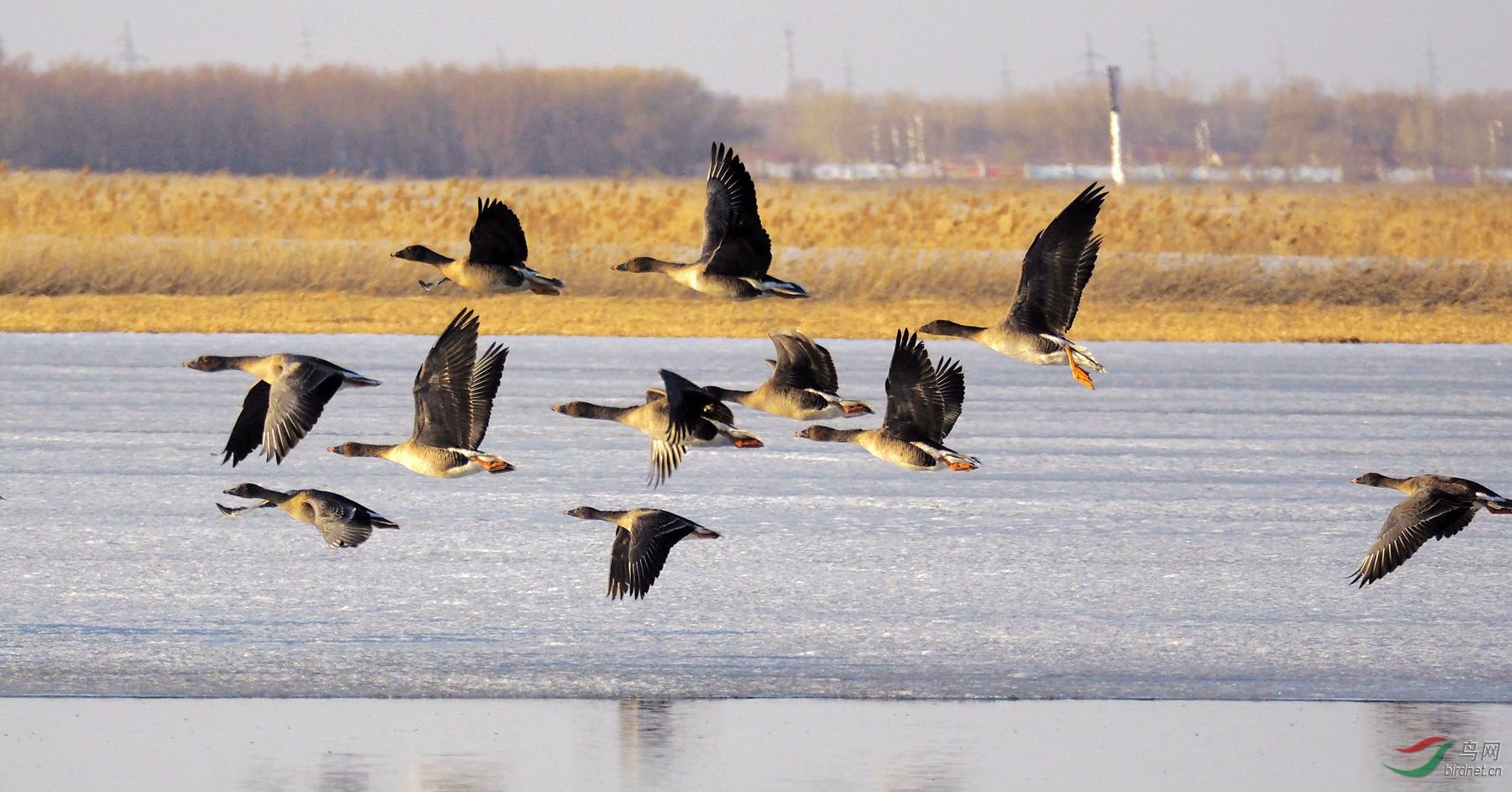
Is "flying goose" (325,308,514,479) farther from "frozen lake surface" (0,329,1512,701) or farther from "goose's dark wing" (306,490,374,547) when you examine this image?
"frozen lake surface" (0,329,1512,701)

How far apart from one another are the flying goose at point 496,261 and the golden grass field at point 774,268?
40.3 ft

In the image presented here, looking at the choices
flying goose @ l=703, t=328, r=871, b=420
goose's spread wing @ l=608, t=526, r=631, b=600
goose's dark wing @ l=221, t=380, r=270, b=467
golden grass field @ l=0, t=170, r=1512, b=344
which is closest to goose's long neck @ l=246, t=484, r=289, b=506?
goose's dark wing @ l=221, t=380, r=270, b=467

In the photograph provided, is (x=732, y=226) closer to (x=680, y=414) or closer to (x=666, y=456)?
(x=666, y=456)

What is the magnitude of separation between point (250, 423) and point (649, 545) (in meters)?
1.83

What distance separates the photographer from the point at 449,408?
6828 mm

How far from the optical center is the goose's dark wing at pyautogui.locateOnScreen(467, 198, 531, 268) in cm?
754

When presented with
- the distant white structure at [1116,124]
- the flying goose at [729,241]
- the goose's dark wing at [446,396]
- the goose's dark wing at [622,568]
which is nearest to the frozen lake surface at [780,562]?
the goose's dark wing at [622,568]

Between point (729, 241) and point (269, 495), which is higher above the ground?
point (729, 241)

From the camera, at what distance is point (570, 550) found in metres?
9.52

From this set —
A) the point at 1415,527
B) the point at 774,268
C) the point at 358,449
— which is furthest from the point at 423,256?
the point at 774,268

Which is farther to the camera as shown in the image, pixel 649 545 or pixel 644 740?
pixel 649 545

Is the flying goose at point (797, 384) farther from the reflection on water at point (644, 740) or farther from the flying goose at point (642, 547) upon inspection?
the reflection on water at point (644, 740)

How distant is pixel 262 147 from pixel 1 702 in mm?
60300

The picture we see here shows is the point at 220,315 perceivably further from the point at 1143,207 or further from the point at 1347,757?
the point at 1143,207
